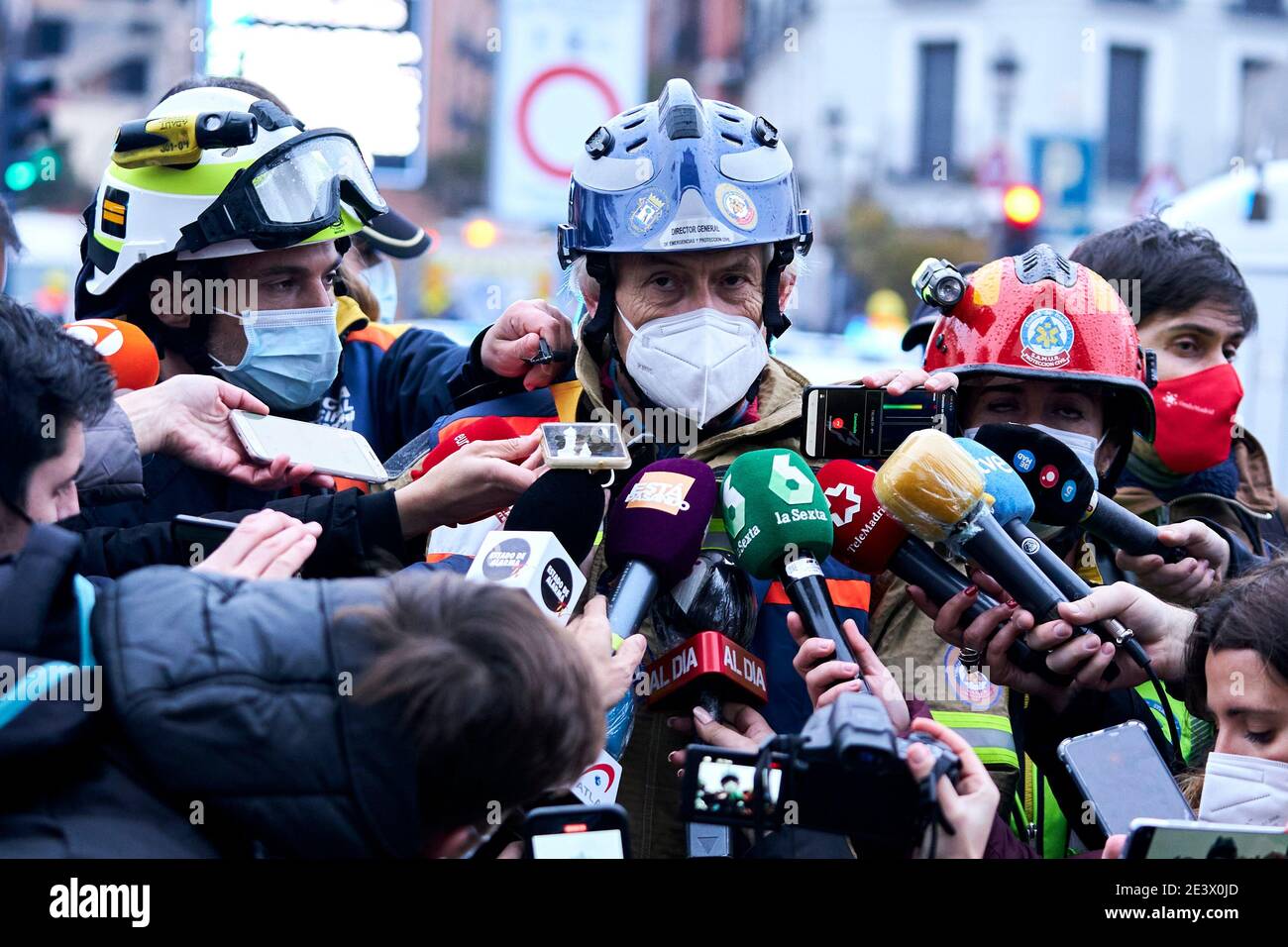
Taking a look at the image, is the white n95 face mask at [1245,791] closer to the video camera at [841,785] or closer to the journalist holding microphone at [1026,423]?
the journalist holding microphone at [1026,423]

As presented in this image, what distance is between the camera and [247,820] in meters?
2.24

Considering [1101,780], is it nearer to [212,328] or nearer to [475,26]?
[212,328]

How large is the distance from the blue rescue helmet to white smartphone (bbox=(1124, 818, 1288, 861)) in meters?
1.63

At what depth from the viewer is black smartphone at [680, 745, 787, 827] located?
262 centimetres

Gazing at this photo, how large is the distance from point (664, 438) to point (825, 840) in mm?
1244

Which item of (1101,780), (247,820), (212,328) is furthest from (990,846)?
(212,328)

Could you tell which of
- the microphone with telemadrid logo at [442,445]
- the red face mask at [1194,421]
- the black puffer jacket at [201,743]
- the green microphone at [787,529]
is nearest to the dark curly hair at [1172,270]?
the red face mask at [1194,421]

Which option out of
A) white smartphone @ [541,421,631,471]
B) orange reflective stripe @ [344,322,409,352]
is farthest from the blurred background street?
white smartphone @ [541,421,631,471]

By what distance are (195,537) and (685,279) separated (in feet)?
4.05

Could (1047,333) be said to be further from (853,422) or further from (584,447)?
(584,447)

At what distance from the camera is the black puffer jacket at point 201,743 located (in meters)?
2.22

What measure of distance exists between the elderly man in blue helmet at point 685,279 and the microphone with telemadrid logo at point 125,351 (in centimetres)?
72

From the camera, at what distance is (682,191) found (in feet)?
12.1

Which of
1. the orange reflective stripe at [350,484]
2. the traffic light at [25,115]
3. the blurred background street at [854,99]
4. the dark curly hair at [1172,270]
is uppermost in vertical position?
the blurred background street at [854,99]
